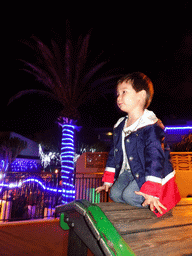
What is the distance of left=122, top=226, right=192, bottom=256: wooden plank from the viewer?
49.9 inches

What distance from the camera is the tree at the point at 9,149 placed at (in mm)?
21109

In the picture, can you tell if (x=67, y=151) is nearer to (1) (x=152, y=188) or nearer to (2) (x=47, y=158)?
(1) (x=152, y=188)

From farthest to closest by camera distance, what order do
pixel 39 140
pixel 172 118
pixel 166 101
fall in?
1. pixel 39 140
2. pixel 172 118
3. pixel 166 101

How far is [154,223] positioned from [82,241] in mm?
672

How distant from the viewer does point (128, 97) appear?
2070mm

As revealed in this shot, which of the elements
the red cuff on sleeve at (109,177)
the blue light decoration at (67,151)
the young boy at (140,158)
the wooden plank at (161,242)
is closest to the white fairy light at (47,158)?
the blue light decoration at (67,151)

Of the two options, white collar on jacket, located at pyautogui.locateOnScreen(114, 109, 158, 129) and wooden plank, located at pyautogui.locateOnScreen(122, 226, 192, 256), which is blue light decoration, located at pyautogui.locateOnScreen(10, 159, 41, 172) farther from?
wooden plank, located at pyautogui.locateOnScreen(122, 226, 192, 256)

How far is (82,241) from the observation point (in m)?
1.57

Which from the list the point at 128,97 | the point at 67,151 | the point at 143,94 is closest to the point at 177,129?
the point at 67,151

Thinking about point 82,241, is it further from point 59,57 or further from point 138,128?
point 59,57

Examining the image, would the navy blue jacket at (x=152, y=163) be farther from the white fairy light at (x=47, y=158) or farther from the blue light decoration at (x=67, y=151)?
the white fairy light at (x=47, y=158)

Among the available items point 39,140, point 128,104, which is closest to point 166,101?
point 128,104

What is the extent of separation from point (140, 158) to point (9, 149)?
24.0m

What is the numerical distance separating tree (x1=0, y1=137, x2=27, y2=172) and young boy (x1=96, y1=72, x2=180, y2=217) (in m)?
21.5
